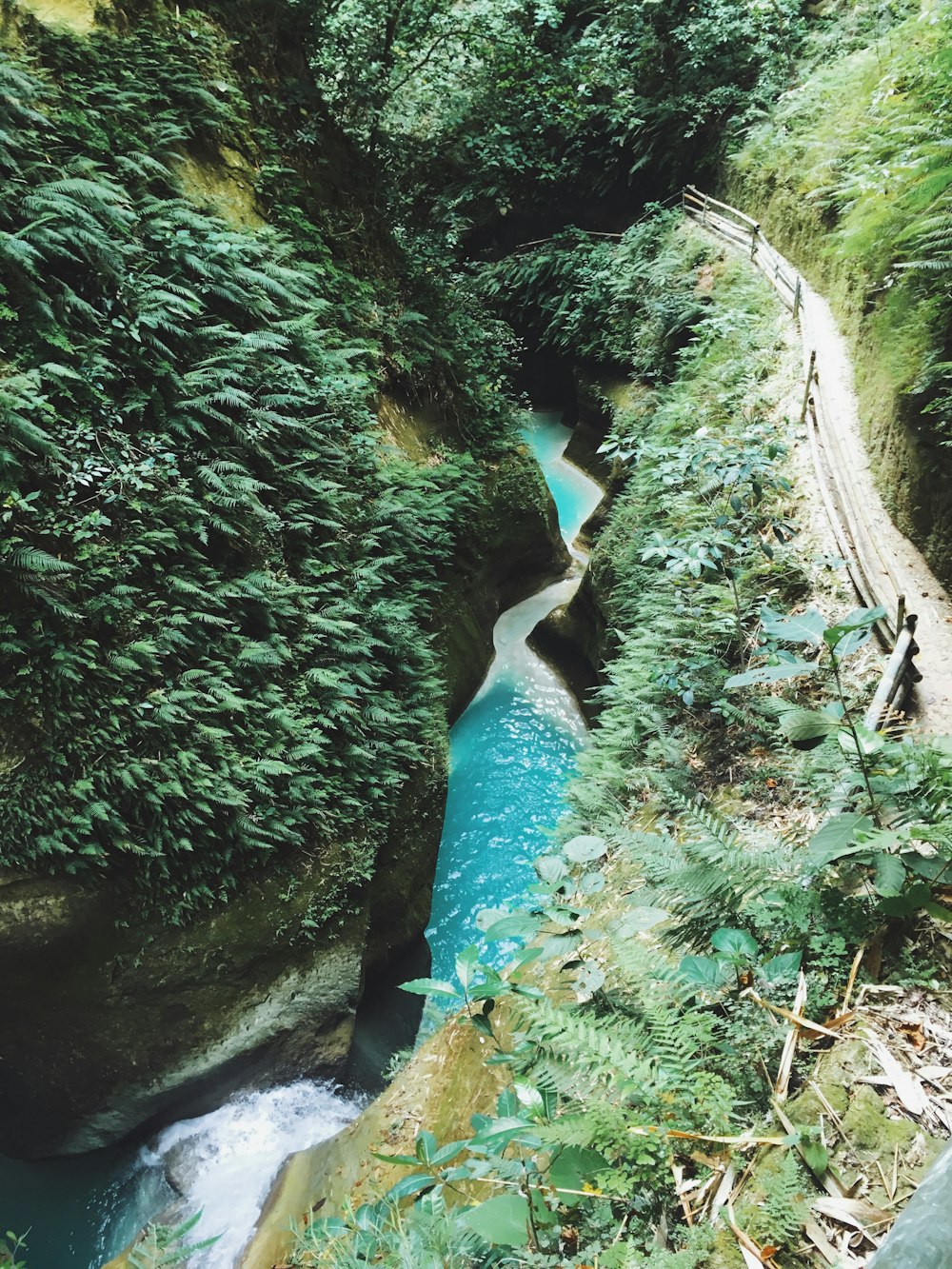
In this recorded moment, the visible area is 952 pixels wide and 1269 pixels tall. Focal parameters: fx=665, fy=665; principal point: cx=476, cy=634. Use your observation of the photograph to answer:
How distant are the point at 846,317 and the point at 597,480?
8.49 meters

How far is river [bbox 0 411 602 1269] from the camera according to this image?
5891mm

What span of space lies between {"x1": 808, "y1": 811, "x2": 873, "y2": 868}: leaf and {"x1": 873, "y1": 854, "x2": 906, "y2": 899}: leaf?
0.08m

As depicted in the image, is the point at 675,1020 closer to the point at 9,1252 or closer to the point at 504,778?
the point at 9,1252

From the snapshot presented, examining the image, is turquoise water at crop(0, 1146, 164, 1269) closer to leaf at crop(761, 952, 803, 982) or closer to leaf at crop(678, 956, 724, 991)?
leaf at crop(678, 956, 724, 991)

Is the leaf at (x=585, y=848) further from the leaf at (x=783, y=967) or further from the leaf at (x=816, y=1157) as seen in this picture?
the leaf at (x=816, y=1157)

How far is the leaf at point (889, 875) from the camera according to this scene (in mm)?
2541

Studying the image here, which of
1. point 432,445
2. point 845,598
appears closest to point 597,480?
point 432,445

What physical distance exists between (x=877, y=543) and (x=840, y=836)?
4.36 metres

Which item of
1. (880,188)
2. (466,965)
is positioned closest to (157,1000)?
(466,965)

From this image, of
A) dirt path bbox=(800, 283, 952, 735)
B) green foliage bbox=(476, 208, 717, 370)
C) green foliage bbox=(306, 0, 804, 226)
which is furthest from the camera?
green foliage bbox=(306, 0, 804, 226)

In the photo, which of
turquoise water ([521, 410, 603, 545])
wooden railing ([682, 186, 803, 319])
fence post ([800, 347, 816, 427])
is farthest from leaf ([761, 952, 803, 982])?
turquoise water ([521, 410, 603, 545])

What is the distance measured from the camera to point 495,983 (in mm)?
2934

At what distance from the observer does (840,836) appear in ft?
8.76

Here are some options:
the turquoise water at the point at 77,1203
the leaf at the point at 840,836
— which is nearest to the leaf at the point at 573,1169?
the leaf at the point at 840,836
